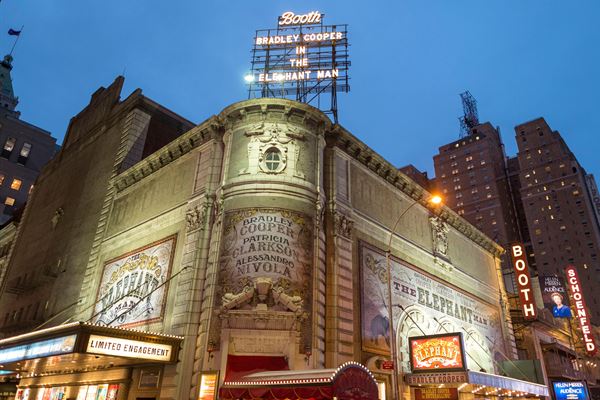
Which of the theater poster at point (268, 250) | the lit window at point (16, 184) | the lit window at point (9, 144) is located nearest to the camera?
the theater poster at point (268, 250)

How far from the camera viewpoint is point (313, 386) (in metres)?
14.5

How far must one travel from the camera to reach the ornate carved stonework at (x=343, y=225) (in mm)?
23156

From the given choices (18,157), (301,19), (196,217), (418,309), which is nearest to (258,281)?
(196,217)

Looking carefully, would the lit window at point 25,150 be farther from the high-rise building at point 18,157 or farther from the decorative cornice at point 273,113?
the decorative cornice at point 273,113

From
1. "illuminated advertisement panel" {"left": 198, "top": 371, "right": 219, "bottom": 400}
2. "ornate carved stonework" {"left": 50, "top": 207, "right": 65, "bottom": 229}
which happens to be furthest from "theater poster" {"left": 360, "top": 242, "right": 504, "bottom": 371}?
"ornate carved stonework" {"left": 50, "top": 207, "right": 65, "bottom": 229}

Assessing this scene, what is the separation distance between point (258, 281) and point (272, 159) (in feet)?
22.6

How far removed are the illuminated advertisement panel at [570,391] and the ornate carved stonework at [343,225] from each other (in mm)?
26978

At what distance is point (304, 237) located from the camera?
70.0ft

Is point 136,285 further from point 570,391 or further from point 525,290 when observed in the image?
point 570,391

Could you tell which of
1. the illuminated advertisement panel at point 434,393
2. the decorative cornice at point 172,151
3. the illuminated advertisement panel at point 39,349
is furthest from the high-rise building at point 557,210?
the illuminated advertisement panel at point 39,349

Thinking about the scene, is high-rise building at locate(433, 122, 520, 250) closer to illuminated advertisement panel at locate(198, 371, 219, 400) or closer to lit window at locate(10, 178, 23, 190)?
lit window at locate(10, 178, 23, 190)

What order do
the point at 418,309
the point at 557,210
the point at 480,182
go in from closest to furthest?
1. the point at 418,309
2. the point at 557,210
3. the point at 480,182

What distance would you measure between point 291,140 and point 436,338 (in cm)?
1255

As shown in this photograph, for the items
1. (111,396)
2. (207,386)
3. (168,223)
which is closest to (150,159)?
(168,223)
